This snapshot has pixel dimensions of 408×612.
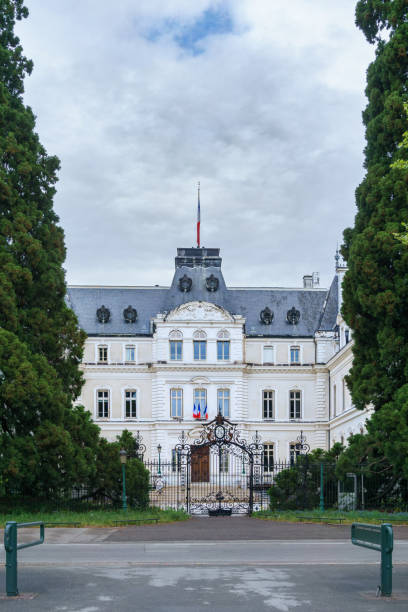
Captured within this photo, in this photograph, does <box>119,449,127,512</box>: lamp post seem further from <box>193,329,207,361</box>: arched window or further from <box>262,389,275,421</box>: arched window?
<box>262,389,275,421</box>: arched window

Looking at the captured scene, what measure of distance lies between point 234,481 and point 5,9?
3727cm

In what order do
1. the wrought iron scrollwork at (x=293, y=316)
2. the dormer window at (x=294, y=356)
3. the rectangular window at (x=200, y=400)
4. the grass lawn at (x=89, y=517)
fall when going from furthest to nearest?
the wrought iron scrollwork at (x=293, y=316), the dormer window at (x=294, y=356), the rectangular window at (x=200, y=400), the grass lawn at (x=89, y=517)

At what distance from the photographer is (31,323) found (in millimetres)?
26000

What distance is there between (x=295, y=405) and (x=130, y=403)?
13.1 metres

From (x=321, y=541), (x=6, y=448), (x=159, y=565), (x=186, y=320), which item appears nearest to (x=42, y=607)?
(x=159, y=565)

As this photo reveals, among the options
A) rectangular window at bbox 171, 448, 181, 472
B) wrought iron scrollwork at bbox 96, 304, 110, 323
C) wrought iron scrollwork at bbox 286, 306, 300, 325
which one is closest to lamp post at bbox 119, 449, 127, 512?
rectangular window at bbox 171, 448, 181, 472

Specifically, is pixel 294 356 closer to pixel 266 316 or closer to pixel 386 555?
pixel 266 316

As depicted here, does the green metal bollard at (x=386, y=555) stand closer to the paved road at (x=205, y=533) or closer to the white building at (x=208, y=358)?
the paved road at (x=205, y=533)

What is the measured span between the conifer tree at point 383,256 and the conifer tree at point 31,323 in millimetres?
9220

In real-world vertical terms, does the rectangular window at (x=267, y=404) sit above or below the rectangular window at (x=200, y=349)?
below

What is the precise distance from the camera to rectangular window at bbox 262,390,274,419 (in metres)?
64.1

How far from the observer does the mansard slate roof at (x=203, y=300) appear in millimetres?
64312

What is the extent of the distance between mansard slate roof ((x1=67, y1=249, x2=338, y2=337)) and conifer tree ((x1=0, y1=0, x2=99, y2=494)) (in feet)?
119

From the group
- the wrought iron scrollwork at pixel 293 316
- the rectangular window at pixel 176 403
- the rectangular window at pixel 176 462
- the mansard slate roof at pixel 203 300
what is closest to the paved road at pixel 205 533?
the rectangular window at pixel 176 462
